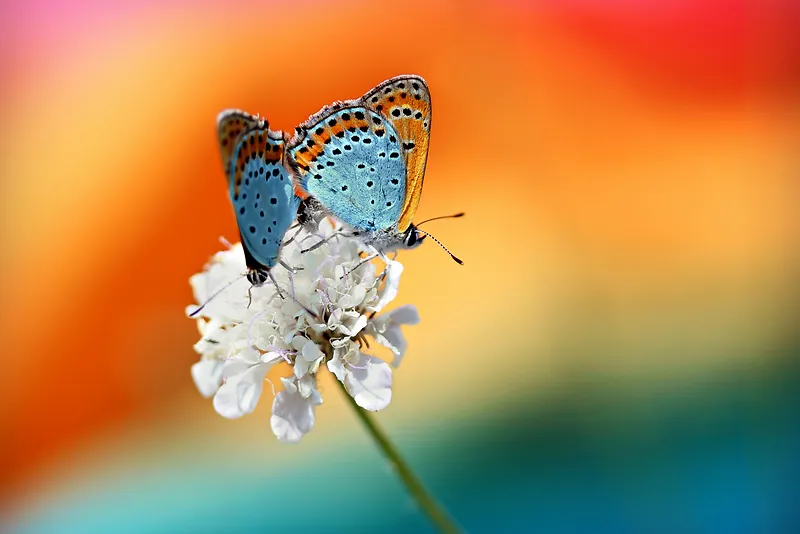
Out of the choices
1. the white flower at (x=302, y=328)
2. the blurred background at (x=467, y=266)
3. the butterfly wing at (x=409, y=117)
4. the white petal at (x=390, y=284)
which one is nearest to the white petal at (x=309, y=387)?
the white flower at (x=302, y=328)

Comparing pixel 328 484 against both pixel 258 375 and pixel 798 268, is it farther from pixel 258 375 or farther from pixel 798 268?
pixel 798 268

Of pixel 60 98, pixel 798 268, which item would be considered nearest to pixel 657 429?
pixel 798 268

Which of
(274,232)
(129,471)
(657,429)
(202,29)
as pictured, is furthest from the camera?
(202,29)

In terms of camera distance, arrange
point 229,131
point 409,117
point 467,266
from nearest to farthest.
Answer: point 229,131, point 409,117, point 467,266

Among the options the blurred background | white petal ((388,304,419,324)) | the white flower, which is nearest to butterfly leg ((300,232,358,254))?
the white flower

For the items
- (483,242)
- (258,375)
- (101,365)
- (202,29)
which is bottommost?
(258,375)

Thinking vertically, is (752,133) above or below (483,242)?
below

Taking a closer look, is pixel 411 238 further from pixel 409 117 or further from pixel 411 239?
pixel 409 117

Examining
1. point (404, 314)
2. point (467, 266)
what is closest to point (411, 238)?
point (404, 314)
